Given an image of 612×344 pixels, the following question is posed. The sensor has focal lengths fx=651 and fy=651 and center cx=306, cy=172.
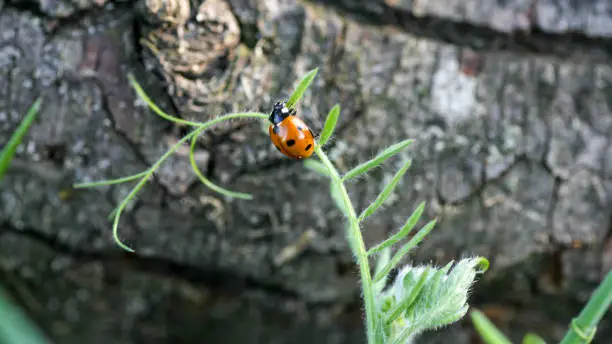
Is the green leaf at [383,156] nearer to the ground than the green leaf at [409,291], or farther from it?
farther from it

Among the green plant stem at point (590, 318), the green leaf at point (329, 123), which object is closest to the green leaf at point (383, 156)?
the green leaf at point (329, 123)

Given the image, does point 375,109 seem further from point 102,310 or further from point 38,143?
point 102,310

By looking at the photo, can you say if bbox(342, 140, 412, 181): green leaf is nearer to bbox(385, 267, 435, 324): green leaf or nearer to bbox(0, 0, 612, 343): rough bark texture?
bbox(385, 267, 435, 324): green leaf

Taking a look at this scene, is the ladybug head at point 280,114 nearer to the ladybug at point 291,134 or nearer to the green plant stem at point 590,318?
the ladybug at point 291,134

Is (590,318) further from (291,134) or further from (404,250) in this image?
(291,134)

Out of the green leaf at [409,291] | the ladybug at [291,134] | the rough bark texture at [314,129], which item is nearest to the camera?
the green leaf at [409,291]

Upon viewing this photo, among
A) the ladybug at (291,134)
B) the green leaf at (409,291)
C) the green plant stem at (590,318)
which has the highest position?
the ladybug at (291,134)
